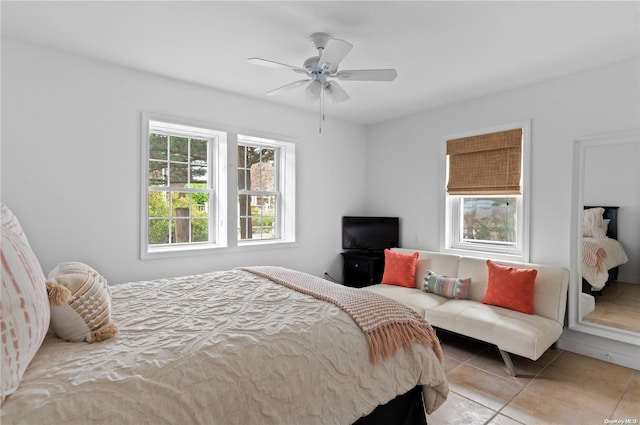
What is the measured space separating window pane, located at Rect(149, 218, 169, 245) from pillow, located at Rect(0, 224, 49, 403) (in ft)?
7.10

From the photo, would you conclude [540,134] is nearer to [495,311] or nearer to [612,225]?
[612,225]

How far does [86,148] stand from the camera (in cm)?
275

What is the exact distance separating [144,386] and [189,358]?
6.9 inches

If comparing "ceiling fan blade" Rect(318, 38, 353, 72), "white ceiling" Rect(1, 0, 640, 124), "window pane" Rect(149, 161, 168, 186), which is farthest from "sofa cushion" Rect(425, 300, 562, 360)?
"window pane" Rect(149, 161, 168, 186)

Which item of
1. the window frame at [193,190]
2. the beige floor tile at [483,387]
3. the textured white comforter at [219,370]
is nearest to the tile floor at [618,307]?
the beige floor tile at [483,387]

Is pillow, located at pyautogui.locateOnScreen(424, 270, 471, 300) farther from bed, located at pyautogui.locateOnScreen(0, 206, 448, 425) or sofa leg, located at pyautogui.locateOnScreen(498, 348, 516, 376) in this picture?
bed, located at pyautogui.locateOnScreen(0, 206, 448, 425)

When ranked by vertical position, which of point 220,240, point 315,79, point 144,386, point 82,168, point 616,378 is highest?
point 315,79

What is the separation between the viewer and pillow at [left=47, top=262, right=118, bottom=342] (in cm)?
130

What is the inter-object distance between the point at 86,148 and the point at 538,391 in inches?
159

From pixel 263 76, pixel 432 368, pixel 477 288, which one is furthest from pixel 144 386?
pixel 477 288

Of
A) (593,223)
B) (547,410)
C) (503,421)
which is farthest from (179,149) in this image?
(593,223)

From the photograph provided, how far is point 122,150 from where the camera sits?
9.62 feet

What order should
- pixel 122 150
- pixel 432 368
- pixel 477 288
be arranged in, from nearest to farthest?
pixel 432 368 < pixel 122 150 < pixel 477 288

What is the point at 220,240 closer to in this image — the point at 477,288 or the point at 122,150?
the point at 122,150
